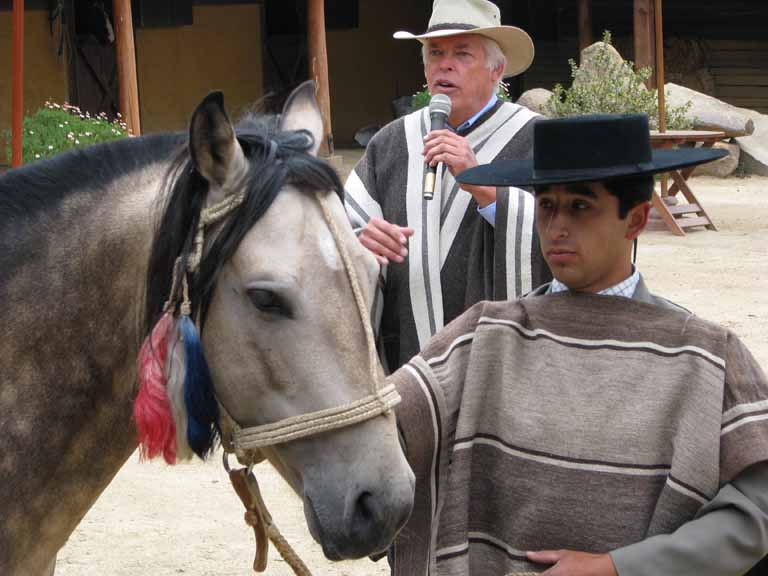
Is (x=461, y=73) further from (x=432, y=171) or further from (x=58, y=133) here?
(x=58, y=133)

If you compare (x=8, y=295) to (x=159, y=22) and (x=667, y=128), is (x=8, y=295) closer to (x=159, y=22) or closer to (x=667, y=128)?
(x=667, y=128)

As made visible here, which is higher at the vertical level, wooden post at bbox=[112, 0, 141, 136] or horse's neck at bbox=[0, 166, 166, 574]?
wooden post at bbox=[112, 0, 141, 136]

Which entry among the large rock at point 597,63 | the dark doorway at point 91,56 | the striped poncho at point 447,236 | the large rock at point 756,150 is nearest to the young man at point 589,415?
the striped poncho at point 447,236

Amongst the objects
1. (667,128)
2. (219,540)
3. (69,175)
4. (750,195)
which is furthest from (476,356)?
(750,195)

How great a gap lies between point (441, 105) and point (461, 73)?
0.12m

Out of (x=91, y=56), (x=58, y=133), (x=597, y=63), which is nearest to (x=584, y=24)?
(x=597, y=63)

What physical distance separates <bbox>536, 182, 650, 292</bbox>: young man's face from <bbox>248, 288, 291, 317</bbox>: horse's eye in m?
0.48

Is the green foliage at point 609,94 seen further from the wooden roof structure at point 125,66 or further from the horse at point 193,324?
the horse at point 193,324

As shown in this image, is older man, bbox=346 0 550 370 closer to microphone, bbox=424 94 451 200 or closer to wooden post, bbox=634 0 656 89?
microphone, bbox=424 94 451 200

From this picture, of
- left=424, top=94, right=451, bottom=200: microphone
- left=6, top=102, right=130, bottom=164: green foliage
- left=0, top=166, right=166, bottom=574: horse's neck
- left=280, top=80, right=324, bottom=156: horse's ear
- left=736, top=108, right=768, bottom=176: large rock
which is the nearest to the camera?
left=0, top=166, right=166, bottom=574: horse's neck

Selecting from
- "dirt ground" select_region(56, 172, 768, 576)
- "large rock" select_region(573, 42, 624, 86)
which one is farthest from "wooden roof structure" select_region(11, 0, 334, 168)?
"large rock" select_region(573, 42, 624, 86)

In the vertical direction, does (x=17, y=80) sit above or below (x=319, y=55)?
below

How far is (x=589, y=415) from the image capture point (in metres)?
1.89

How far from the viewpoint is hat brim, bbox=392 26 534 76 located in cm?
282
